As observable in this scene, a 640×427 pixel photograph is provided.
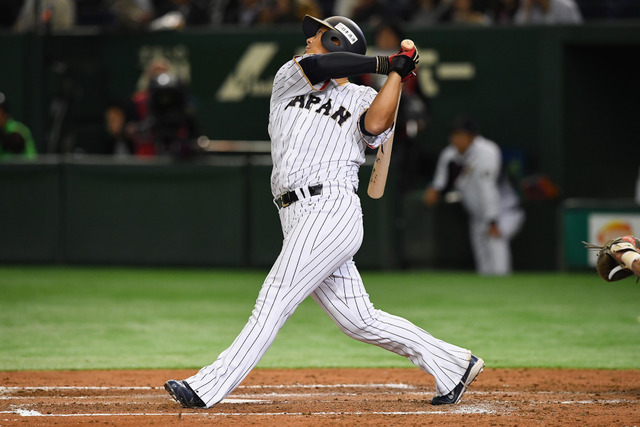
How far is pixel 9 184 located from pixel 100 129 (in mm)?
1851

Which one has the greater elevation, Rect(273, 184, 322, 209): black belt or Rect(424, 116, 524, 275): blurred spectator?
Rect(273, 184, 322, 209): black belt

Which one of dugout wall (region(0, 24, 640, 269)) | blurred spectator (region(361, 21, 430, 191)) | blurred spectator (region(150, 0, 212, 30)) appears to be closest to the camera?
blurred spectator (region(361, 21, 430, 191))

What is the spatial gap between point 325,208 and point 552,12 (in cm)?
893

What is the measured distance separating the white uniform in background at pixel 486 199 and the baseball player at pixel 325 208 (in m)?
6.93

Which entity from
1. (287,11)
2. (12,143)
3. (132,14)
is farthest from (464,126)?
(12,143)

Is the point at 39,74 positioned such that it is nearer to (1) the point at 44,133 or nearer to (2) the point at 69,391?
(1) the point at 44,133

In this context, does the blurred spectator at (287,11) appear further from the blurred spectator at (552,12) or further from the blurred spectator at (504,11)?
the blurred spectator at (552,12)

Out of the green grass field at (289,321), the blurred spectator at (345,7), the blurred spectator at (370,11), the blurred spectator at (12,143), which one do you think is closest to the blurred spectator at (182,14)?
the blurred spectator at (345,7)

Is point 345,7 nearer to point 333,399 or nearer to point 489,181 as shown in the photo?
point 489,181

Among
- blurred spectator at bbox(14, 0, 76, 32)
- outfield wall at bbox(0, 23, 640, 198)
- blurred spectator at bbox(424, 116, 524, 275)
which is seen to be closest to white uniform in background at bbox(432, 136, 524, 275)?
blurred spectator at bbox(424, 116, 524, 275)

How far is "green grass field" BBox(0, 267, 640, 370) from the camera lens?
22.7ft

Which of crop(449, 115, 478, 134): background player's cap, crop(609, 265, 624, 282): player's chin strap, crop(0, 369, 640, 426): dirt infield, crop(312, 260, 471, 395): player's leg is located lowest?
crop(0, 369, 640, 426): dirt infield

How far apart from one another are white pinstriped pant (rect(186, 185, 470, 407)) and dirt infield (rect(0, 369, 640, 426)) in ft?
0.73

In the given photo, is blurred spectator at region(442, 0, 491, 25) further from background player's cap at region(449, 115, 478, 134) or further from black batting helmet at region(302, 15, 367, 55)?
black batting helmet at region(302, 15, 367, 55)
